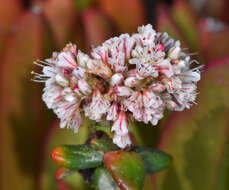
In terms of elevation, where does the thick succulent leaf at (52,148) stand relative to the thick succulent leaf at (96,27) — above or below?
below

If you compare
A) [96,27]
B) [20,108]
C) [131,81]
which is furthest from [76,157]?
[96,27]

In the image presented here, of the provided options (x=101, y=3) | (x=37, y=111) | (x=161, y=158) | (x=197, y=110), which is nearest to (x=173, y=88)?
(x=161, y=158)

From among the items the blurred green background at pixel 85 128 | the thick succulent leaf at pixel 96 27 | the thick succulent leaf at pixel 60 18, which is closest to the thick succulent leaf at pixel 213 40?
the blurred green background at pixel 85 128

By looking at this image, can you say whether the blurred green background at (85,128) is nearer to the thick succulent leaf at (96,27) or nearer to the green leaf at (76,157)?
the thick succulent leaf at (96,27)

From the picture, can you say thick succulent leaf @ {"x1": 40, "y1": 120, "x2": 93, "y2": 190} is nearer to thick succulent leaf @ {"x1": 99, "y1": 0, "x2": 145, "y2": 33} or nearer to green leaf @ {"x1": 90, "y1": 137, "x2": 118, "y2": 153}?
green leaf @ {"x1": 90, "y1": 137, "x2": 118, "y2": 153}

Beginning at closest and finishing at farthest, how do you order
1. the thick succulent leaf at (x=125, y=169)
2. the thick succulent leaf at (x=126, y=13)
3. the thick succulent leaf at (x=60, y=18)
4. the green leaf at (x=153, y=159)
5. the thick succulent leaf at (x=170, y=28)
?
the thick succulent leaf at (x=125, y=169) < the green leaf at (x=153, y=159) < the thick succulent leaf at (x=170, y=28) < the thick succulent leaf at (x=60, y=18) < the thick succulent leaf at (x=126, y=13)

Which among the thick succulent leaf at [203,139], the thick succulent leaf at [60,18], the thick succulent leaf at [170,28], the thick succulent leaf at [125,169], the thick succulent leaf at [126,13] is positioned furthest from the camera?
the thick succulent leaf at [126,13]

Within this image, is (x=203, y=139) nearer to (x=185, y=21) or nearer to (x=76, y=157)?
(x=76, y=157)

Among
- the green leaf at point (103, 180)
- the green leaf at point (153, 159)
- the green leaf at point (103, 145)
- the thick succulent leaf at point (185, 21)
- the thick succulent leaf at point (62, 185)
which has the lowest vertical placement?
the thick succulent leaf at point (62, 185)
